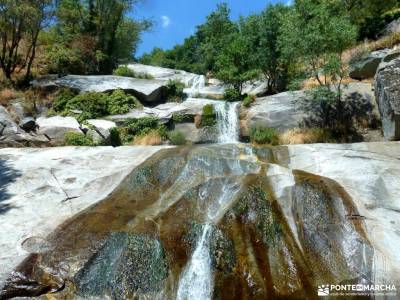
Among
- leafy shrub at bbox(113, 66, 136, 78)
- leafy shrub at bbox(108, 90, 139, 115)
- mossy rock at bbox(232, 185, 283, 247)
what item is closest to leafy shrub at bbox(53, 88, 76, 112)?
leafy shrub at bbox(108, 90, 139, 115)

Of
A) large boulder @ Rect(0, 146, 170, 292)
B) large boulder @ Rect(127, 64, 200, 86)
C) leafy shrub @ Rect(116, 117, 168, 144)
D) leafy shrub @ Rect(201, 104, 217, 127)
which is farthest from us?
large boulder @ Rect(127, 64, 200, 86)

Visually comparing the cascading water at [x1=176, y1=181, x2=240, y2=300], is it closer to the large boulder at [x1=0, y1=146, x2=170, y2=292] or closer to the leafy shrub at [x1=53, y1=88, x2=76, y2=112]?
the large boulder at [x1=0, y1=146, x2=170, y2=292]

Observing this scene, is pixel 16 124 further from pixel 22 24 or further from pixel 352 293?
pixel 352 293

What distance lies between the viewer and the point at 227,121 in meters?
20.1

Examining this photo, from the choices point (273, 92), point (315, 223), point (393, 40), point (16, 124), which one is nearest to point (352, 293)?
point (315, 223)

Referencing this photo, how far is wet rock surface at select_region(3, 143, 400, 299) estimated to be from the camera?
28.4 ft

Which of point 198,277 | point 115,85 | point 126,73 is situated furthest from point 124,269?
point 126,73

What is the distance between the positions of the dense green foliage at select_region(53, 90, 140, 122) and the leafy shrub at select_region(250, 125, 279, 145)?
665 centimetres

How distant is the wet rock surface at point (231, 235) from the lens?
340 inches

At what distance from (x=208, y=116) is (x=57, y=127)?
6.76 meters

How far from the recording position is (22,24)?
72.0 ft

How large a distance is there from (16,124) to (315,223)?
1294 cm

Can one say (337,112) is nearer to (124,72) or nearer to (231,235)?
(231,235)

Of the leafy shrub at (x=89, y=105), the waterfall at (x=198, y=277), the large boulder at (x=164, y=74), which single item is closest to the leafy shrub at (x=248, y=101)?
the leafy shrub at (x=89, y=105)
